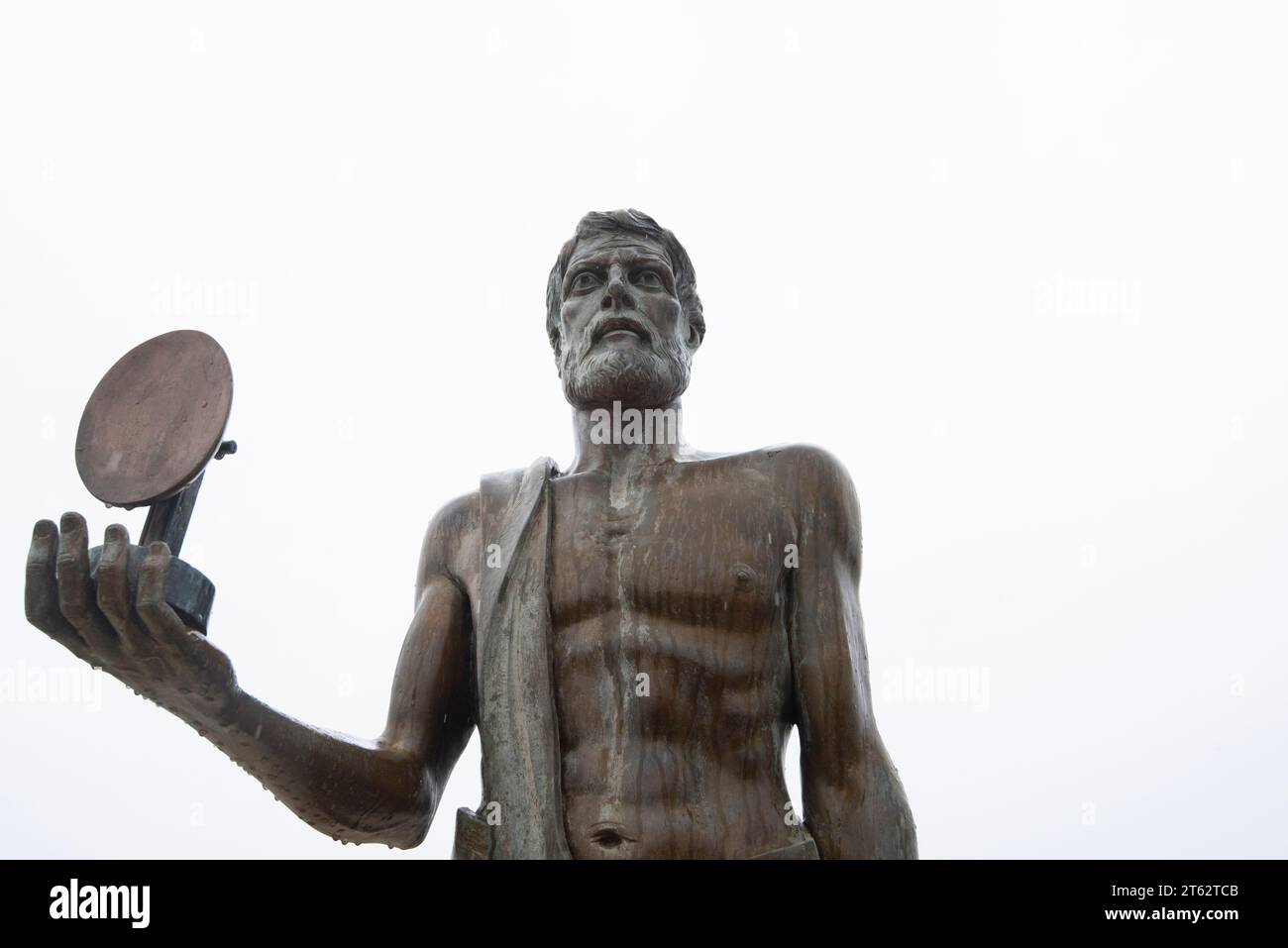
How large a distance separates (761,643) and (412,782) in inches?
56.7

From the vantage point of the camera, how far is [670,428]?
7.00 m

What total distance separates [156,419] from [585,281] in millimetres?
2187

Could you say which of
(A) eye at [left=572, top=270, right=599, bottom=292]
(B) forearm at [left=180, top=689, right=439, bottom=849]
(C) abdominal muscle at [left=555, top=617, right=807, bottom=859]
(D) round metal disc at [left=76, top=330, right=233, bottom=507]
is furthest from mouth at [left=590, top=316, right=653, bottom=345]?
(B) forearm at [left=180, top=689, right=439, bottom=849]

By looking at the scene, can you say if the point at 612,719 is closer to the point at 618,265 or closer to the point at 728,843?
the point at 728,843

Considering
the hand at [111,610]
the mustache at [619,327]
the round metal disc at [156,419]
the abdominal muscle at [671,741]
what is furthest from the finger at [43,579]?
the mustache at [619,327]

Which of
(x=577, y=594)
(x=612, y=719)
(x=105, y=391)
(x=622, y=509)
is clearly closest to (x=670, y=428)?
(x=622, y=509)

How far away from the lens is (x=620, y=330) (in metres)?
6.93

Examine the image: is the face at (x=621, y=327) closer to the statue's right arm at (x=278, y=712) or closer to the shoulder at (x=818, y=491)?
the shoulder at (x=818, y=491)

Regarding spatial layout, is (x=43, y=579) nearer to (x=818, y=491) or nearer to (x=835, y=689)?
(x=835, y=689)

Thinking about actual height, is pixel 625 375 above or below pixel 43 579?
above

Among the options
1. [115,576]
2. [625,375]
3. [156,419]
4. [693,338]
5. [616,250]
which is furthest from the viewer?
[693,338]

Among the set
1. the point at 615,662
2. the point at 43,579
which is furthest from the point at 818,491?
the point at 43,579

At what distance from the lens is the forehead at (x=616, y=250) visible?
7106 millimetres

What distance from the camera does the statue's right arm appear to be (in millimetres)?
5066
